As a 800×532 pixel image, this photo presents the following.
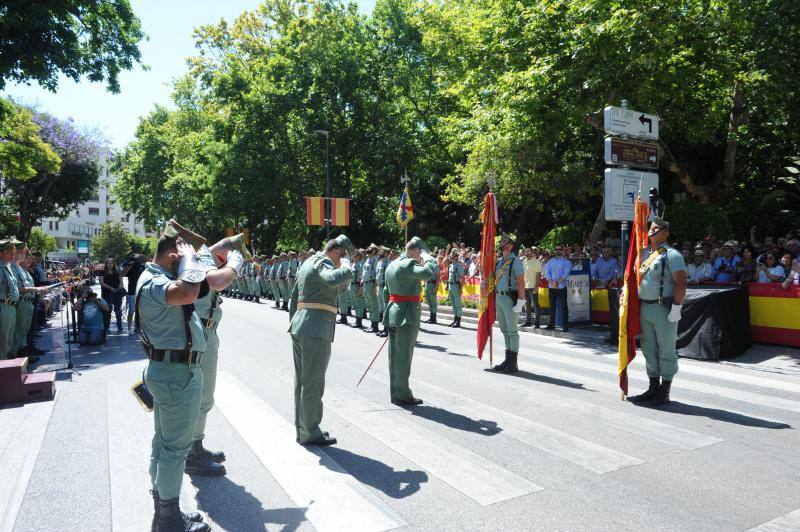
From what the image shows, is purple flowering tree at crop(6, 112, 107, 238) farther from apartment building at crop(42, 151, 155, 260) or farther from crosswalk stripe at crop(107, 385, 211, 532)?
crosswalk stripe at crop(107, 385, 211, 532)

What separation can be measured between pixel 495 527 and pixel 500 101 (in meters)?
13.0

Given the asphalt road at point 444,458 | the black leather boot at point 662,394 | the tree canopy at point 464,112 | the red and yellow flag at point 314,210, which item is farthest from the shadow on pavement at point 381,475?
the red and yellow flag at point 314,210

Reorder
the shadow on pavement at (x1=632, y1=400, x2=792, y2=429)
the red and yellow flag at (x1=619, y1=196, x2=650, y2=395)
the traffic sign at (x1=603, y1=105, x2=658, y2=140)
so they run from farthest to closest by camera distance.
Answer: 1. the traffic sign at (x1=603, y1=105, x2=658, y2=140)
2. the red and yellow flag at (x1=619, y1=196, x2=650, y2=395)
3. the shadow on pavement at (x1=632, y1=400, x2=792, y2=429)

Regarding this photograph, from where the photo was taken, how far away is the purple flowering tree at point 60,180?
4066 cm

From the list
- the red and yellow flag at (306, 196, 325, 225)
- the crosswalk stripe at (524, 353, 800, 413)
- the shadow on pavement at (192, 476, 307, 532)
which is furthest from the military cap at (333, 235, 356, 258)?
the red and yellow flag at (306, 196, 325, 225)

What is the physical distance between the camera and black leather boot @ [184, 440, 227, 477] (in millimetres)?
4645

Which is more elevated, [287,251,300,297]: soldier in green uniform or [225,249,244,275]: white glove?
[225,249,244,275]: white glove

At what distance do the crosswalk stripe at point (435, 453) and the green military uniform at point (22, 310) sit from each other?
21.4 feet

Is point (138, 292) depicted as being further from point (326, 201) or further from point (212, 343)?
point (326, 201)

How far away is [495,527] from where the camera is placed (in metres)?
3.65

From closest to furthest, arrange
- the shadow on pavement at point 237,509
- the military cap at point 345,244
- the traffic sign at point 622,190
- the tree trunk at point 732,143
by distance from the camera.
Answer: the shadow on pavement at point 237,509
the military cap at point 345,244
the traffic sign at point 622,190
the tree trunk at point 732,143

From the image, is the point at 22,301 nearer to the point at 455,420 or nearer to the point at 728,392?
the point at 455,420

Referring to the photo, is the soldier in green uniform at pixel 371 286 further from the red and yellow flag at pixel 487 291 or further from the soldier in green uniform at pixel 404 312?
the soldier in green uniform at pixel 404 312

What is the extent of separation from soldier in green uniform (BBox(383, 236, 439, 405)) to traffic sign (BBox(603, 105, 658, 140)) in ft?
17.4
